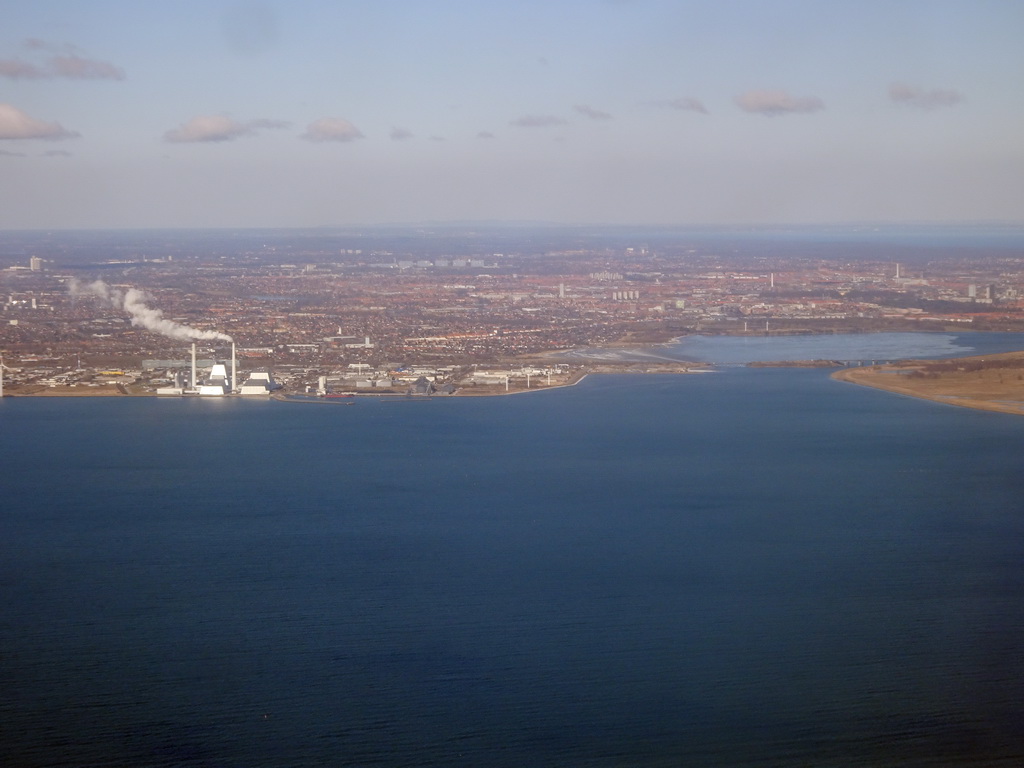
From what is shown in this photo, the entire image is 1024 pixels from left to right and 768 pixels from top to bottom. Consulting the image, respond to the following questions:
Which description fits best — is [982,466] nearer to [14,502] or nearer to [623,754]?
[623,754]

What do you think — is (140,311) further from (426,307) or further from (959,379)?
(959,379)

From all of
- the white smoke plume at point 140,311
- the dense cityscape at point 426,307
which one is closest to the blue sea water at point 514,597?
the dense cityscape at point 426,307

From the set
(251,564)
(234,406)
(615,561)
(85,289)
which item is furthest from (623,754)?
(85,289)

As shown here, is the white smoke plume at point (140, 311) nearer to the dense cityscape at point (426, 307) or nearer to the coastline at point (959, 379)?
the dense cityscape at point (426, 307)

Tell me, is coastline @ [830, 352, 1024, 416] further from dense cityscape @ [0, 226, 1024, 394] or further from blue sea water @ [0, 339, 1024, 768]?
dense cityscape @ [0, 226, 1024, 394]

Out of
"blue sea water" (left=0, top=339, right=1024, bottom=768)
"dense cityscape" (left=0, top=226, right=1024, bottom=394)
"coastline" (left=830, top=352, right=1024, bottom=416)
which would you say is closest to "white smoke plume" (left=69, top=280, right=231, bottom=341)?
"dense cityscape" (left=0, top=226, right=1024, bottom=394)
